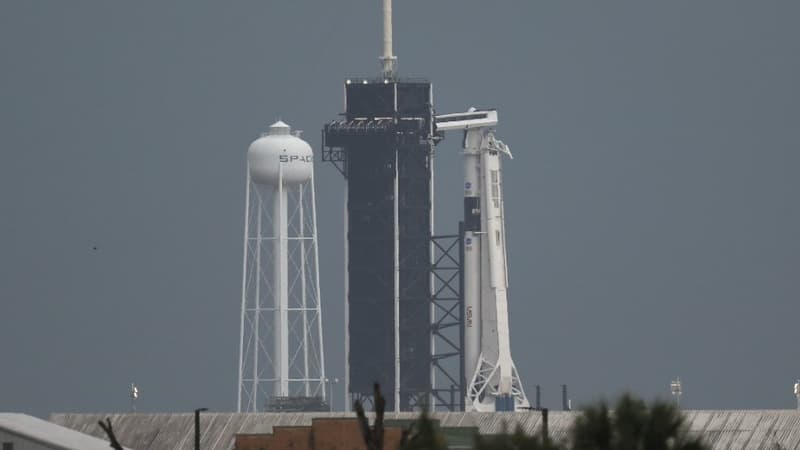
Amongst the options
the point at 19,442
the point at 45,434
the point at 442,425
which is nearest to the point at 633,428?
the point at 19,442

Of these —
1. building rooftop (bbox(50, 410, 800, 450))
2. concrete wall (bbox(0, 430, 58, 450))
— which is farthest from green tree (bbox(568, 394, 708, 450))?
building rooftop (bbox(50, 410, 800, 450))

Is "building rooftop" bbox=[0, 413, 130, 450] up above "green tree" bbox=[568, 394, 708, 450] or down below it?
above

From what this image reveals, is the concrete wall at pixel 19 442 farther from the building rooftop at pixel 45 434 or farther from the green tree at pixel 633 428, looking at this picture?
the green tree at pixel 633 428

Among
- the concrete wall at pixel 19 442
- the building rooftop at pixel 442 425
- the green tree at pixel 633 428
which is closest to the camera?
the green tree at pixel 633 428

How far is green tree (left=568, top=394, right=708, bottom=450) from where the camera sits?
198 ft

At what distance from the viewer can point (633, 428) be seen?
60.8 meters

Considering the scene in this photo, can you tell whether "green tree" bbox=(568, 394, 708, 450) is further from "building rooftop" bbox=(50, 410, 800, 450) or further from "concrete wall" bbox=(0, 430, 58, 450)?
"building rooftop" bbox=(50, 410, 800, 450)

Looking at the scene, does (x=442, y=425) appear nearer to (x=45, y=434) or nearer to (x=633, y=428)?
(x=45, y=434)

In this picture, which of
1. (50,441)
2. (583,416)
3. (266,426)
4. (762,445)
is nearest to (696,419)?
(762,445)

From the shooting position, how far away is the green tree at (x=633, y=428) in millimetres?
60219

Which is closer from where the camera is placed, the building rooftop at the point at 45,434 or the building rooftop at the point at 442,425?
the building rooftop at the point at 45,434

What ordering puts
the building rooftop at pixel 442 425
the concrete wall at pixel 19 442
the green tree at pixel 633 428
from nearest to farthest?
the green tree at pixel 633 428, the concrete wall at pixel 19 442, the building rooftop at pixel 442 425

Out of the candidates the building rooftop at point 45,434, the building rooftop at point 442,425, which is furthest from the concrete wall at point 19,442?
the building rooftop at point 442,425

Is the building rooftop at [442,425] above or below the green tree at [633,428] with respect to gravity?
above
